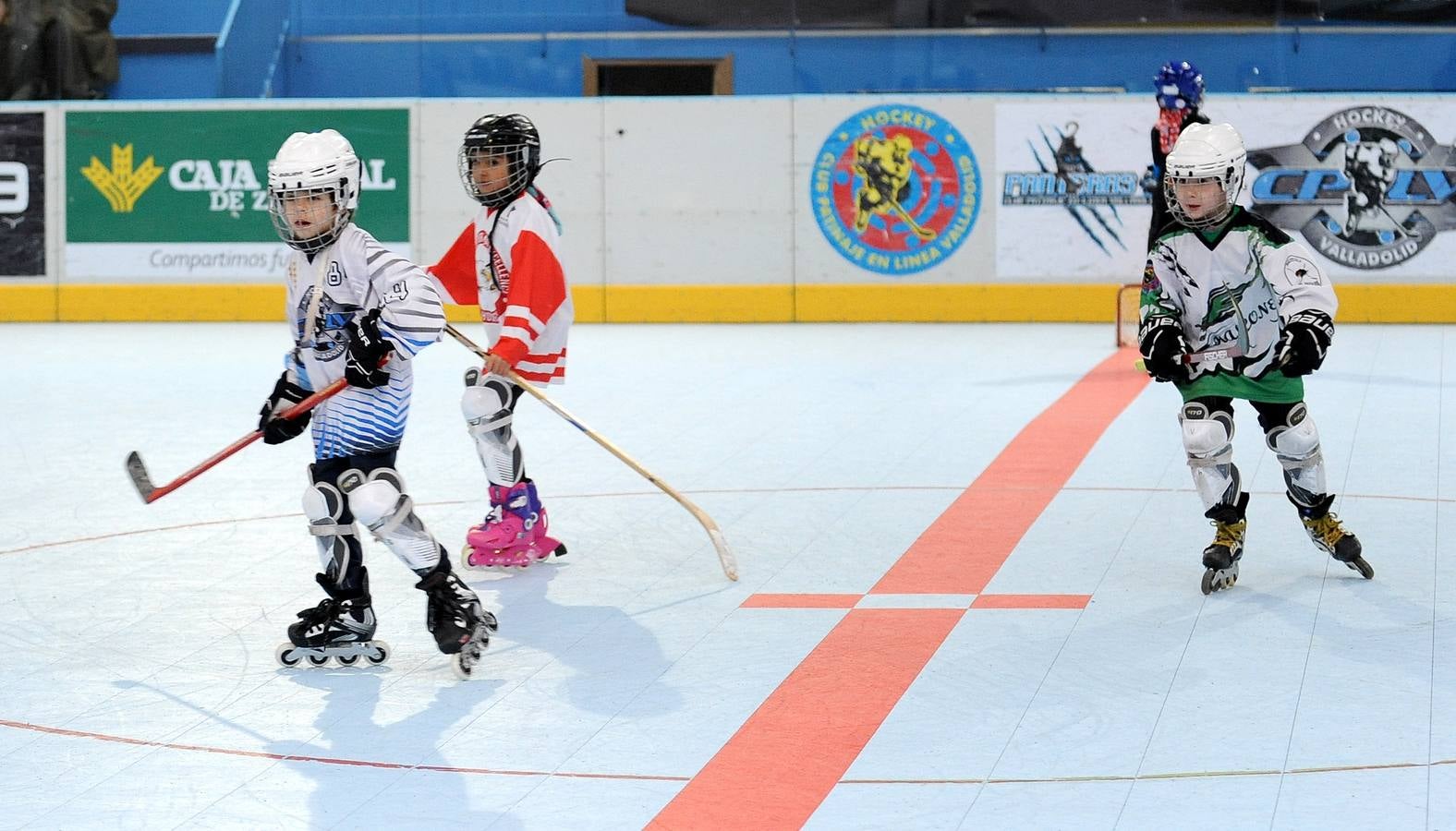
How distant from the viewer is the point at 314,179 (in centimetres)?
464

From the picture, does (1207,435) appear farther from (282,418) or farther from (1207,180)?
(282,418)

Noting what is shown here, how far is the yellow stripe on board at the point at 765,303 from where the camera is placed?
14.2m

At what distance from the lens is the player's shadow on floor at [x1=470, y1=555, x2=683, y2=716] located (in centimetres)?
443

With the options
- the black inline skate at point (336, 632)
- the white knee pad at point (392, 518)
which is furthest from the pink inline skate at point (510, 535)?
the white knee pad at point (392, 518)

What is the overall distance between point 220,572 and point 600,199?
9.29 meters

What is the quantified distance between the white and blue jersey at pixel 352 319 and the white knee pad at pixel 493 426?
121 centimetres

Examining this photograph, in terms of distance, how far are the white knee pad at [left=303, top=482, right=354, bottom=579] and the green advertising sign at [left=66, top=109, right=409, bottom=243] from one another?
10.4m

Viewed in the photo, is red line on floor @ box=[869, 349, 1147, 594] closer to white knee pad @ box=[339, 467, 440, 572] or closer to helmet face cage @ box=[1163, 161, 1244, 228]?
helmet face cage @ box=[1163, 161, 1244, 228]

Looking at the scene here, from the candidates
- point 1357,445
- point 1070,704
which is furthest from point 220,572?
point 1357,445

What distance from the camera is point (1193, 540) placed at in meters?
6.25

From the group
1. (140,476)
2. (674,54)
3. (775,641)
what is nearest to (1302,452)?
(775,641)

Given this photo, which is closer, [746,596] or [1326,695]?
[1326,695]

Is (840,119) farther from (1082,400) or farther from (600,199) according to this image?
(1082,400)

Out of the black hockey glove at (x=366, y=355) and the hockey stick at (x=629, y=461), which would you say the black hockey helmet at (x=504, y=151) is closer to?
the hockey stick at (x=629, y=461)
